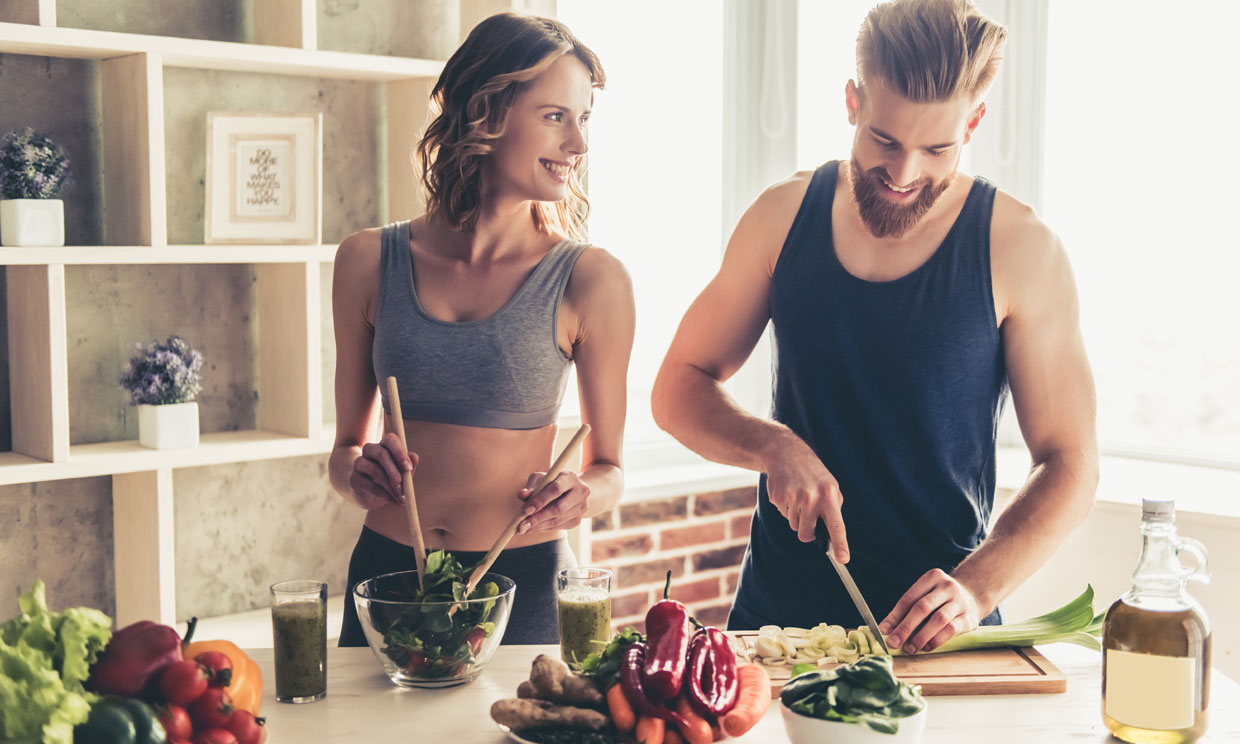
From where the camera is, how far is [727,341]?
79.6 inches

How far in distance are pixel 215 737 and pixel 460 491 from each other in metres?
0.78

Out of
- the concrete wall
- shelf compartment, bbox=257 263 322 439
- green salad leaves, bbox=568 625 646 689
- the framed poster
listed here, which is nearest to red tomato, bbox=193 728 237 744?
green salad leaves, bbox=568 625 646 689

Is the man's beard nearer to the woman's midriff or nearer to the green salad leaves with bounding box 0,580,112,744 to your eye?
the woman's midriff

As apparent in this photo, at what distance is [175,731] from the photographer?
3.83ft

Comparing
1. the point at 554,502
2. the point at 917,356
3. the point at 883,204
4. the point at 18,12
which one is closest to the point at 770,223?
the point at 883,204

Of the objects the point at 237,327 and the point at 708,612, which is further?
the point at 708,612

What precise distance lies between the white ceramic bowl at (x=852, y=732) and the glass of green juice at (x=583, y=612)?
0.33 metres

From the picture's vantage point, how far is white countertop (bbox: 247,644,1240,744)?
4.44 feet

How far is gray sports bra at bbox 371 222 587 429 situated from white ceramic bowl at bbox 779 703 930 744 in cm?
86

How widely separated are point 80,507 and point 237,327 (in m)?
0.53

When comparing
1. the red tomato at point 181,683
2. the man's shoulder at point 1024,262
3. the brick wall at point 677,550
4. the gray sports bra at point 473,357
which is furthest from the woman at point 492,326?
the brick wall at point 677,550

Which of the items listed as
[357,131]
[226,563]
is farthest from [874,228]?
[226,563]

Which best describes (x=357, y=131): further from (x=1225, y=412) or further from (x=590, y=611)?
(x=1225, y=412)

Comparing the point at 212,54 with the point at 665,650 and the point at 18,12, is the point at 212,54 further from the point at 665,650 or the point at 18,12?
the point at 665,650
